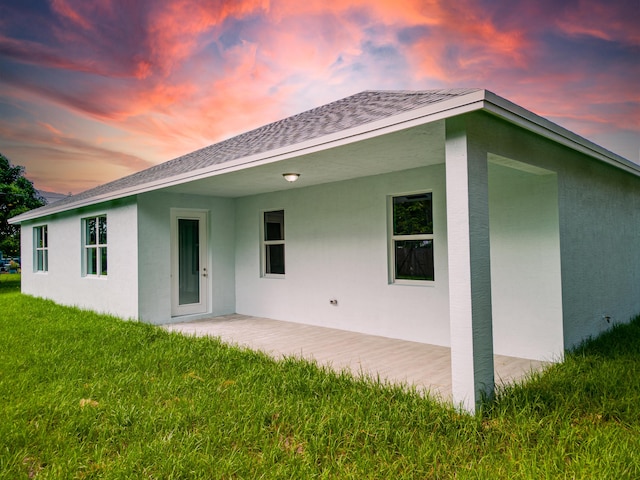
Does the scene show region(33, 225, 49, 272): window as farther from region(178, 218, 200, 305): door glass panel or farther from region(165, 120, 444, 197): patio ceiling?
region(165, 120, 444, 197): patio ceiling

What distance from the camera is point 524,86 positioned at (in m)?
15.1

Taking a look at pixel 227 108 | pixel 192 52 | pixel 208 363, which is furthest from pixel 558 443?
pixel 227 108

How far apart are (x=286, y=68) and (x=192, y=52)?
12.0 ft

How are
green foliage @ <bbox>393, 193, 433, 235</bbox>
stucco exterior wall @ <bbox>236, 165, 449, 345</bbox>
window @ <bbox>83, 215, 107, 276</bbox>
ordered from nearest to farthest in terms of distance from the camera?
stucco exterior wall @ <bbox>236, 165, 449, 345</bbox> → green foliage @ <bbox>393, 193, 433, 235</bbox> → window @ <bbox>83, 215, 107, 276</bbox>

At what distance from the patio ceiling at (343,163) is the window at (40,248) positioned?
7584 millimetres

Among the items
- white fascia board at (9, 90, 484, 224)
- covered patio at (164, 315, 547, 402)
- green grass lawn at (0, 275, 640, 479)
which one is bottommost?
covered patio at (164, 315, 547, 402)

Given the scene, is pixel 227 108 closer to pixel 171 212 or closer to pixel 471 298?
pixel 171 212

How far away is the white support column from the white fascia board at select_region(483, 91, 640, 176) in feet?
0.97

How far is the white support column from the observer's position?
3.52 metres

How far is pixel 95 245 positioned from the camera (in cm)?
991

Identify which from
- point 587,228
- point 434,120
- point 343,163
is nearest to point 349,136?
point 434,120

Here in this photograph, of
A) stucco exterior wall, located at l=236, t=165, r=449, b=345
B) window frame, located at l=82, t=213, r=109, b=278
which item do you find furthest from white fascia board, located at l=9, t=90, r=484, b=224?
window frame, located at l=82, t=213, r=109, b=278

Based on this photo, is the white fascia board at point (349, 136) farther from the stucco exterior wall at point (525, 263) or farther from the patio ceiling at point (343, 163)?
the stucco exterior wall at point (525, 263)

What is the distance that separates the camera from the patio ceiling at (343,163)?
180 inches
